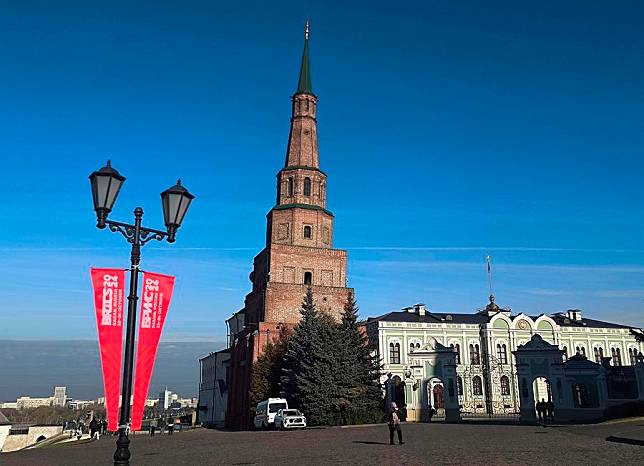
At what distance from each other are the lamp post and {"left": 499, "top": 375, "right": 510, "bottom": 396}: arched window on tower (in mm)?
55160

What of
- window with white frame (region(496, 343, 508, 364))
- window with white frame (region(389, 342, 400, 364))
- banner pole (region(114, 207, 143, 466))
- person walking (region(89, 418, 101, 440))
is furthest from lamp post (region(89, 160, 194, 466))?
window with white frame (region(496, 343, 508, 364))

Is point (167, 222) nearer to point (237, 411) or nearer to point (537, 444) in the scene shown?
point (537, 444)

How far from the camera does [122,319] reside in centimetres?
908

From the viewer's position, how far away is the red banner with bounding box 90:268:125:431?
884 cm

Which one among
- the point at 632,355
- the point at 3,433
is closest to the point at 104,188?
the point at 3,433

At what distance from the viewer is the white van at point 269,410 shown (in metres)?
34.6

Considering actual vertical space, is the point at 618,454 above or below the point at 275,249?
below

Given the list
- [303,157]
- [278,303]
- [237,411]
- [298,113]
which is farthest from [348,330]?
[298,113]

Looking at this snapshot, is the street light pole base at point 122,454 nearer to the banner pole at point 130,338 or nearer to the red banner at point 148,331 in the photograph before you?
the banner pole at point 130,338

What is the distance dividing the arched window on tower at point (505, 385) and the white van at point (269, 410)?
3092cm

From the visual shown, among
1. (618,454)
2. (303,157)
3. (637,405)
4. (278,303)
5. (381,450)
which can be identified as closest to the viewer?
(618,454)

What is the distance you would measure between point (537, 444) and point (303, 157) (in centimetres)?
3380

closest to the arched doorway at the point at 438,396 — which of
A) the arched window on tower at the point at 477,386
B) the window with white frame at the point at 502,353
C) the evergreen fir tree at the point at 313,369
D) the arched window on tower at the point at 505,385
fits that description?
the arched window on tower at the point at 477,386

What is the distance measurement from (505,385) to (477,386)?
275 centimetres
